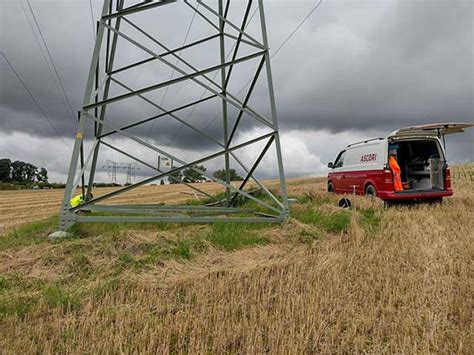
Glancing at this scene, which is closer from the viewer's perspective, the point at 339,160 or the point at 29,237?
the point at 29,237

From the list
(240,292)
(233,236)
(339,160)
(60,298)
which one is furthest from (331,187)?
(60,298)

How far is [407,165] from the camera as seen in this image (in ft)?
33.3

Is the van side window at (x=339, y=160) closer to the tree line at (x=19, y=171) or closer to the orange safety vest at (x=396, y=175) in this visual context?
the orange safety vest at (x=396, y=175)

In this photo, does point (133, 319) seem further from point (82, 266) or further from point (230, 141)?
point (230, 141)

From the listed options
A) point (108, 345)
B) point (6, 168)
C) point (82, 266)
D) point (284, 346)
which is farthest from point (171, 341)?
point (6, 168)

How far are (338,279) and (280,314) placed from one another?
1.09m

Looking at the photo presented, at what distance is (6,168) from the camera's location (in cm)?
7481

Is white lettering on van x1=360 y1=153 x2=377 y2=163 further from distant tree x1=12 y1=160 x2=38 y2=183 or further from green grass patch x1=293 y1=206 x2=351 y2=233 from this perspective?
distant tree x1=12 y1=160 x2=38 y2=183

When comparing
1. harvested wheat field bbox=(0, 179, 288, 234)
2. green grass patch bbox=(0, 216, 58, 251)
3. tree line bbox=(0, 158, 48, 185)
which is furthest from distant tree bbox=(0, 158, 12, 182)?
green grass patch bbox=(0, 216, 58, 251)

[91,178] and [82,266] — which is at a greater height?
[91,178]

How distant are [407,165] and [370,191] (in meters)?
1.81

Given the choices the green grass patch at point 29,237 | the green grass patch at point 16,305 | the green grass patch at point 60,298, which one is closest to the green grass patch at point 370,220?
the green grass patch at point 60,298

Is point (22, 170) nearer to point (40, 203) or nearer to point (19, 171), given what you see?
point (19, 171)

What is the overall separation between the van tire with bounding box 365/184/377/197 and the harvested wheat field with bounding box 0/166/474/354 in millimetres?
3650
